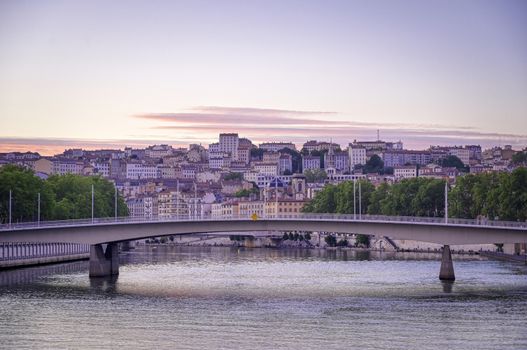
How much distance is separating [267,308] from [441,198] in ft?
193

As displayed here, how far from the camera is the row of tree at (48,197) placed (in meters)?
96.5

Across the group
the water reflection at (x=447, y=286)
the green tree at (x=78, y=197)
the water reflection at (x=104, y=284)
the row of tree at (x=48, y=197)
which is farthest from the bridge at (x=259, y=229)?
the green tree at (x=78, y=197)

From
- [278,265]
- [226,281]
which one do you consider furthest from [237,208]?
[226,281]

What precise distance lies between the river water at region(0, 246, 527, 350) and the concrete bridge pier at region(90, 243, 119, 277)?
97cm

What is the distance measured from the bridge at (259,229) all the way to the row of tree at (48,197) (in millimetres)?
16093

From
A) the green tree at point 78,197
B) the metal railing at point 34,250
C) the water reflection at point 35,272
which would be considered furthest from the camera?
the green tree at point 78,197

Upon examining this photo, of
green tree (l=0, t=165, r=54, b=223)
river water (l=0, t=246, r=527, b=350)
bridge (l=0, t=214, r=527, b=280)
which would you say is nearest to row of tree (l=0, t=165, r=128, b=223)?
green tree (l=0, t=165, r=54, b=223)

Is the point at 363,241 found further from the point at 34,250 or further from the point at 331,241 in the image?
the point at 34,250

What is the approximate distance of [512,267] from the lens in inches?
3369

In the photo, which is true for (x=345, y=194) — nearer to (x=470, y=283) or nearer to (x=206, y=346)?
(x=470, y=283)

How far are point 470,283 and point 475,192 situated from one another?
37.2 metres

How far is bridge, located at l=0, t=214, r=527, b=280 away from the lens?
72688 mm

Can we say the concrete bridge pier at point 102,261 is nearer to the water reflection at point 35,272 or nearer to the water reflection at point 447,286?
the water reflection at point 35,272

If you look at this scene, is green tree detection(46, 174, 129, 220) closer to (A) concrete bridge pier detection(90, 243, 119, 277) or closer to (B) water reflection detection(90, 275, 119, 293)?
(A) concrete bridge pier detection(90, 243, 119, 277)
